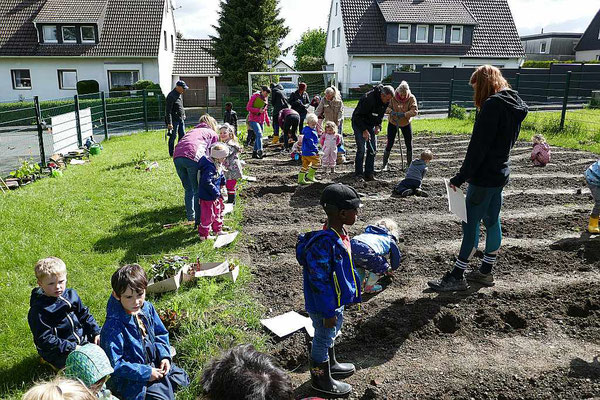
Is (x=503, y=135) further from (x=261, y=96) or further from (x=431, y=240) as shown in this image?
(x=261, y=96)

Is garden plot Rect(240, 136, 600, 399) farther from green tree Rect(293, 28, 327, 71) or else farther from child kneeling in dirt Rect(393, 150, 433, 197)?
green tree Rect(293, 28, 327, 71)

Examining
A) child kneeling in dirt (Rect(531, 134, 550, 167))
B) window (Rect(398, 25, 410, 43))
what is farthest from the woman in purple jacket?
window (Rect(398, 25, 410, 43))

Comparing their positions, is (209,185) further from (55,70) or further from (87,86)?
(55,70)

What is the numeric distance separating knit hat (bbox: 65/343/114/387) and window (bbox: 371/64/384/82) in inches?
1461

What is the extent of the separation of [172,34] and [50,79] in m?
10.9

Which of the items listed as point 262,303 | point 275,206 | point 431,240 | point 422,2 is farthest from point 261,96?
point 422,2

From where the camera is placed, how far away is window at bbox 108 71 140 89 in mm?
32834

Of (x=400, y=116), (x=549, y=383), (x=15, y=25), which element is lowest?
(x=549, y=383)

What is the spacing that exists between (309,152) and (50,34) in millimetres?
29299

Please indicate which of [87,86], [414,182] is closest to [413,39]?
[87,86]

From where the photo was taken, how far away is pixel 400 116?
408 inches

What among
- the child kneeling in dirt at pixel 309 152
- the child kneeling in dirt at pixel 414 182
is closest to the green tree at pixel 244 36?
the child kneeling in dirt at pixel 309 152

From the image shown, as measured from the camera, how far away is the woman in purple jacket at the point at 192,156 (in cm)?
665

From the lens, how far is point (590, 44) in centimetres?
5122
